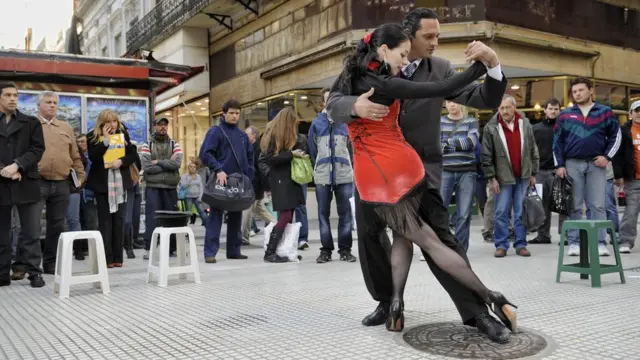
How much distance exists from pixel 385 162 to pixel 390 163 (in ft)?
0.10

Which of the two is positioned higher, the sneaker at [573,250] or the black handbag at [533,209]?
the black handbag at [533,209]

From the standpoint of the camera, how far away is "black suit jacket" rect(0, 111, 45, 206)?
595cm

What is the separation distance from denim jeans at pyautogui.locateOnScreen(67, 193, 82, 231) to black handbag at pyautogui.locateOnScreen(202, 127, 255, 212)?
6.77 feet

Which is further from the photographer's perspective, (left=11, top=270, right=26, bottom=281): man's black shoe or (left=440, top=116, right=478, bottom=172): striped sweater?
(left=440, top=116, right=478, bottom=172): striped sweater

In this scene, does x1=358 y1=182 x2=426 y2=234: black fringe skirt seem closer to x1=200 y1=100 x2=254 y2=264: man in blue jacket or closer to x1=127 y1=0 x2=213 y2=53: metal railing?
x1=200 y1=100 x2=254 y2=264: man in blue jacket

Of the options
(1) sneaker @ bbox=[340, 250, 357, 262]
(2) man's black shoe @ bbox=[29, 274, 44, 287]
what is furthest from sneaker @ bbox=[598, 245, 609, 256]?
(2) man's black shoe @ bbox=[29, 274, 44, 287]

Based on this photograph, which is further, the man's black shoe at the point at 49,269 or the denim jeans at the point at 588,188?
the denim jeans at the point at 588,188

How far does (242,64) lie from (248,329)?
17432mm

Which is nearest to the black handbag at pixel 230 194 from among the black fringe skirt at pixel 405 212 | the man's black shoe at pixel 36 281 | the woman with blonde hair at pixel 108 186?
the woman with blonde hair at pixel 108 186

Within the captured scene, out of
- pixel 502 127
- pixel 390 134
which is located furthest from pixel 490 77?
pixel 502 127

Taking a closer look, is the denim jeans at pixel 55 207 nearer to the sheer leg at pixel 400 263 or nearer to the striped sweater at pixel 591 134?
the sheer leg at pixel 400 263

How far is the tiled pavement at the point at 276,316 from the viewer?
344 cm

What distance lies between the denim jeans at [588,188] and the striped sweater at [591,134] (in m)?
0.11

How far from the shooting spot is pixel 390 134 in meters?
3.59
